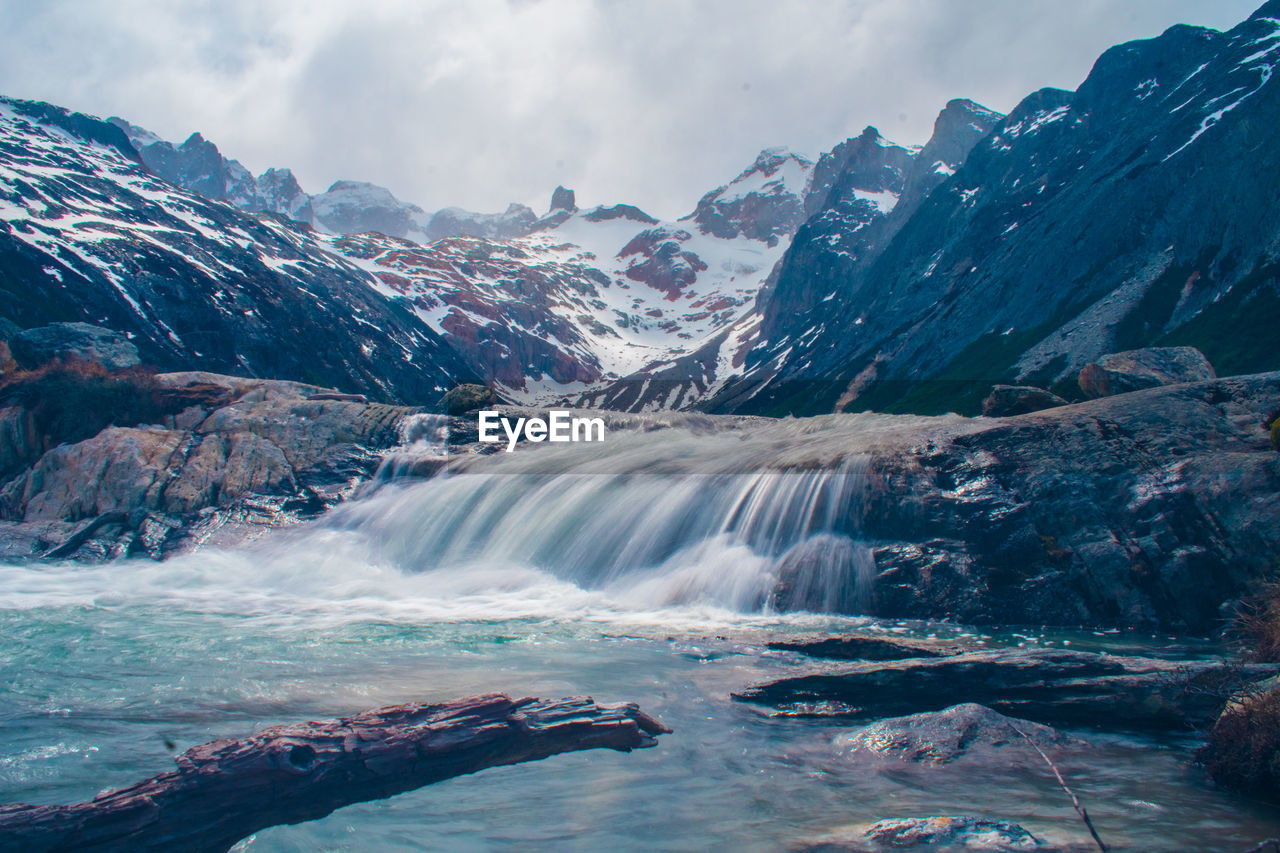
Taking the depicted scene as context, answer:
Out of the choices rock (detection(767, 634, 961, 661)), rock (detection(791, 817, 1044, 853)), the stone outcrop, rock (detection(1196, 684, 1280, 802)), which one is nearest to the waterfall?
the stone outcrop

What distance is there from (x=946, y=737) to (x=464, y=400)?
111 ft

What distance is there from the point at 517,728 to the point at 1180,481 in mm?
16880

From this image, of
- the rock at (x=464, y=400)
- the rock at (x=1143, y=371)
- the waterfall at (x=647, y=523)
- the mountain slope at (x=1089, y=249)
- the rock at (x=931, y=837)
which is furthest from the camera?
the mountain slope at (x=1089, y=249)

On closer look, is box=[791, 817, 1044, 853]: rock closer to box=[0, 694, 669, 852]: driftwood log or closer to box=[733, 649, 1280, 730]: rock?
box=[0, 694, 669, 852]: driftwood log

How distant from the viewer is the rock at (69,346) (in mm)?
51938

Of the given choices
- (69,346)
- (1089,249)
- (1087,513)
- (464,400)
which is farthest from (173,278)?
(1087,513)

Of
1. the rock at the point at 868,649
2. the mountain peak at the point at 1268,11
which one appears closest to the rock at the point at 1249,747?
the rock at the point at 868,649

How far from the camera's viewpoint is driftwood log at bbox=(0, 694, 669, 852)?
6875 mm

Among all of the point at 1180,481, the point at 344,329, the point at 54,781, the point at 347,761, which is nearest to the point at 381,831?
the point at 347,761

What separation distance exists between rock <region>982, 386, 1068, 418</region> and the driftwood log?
66.1ft

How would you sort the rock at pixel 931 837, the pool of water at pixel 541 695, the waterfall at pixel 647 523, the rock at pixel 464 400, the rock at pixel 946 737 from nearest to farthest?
the rock at pixel 931 837 < the pool of water at pixel 541 695 < the rock at pixel 946 737 < the waterfall at pixel 647 523 < the rock at pixel 464 400

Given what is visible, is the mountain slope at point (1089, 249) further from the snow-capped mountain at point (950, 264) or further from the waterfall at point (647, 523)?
the waterfall at point (647, 523)

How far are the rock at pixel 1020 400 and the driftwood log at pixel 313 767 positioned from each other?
2016 cm

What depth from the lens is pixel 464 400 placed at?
130ft
